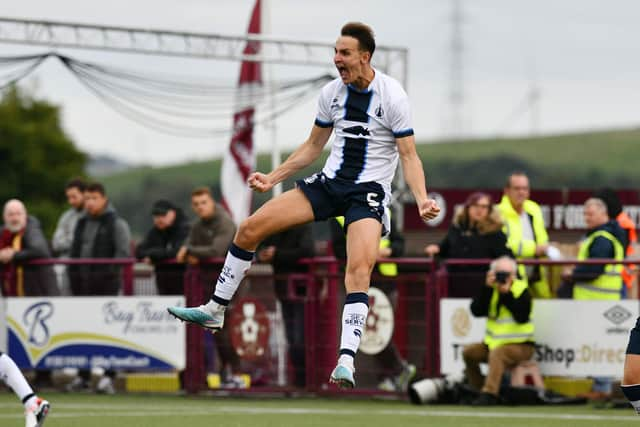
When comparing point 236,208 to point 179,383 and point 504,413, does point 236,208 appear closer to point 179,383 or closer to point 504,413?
point 179,383

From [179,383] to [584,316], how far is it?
169 inches

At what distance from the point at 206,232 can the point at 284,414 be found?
3005mm

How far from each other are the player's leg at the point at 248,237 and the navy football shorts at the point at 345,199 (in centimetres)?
7

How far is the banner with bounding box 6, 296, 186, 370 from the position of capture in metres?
14.5

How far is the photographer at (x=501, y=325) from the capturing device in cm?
1288

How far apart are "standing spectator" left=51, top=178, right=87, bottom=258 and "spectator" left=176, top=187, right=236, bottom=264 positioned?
1.90 meters

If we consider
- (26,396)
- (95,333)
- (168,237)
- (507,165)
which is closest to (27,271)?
(95,333)

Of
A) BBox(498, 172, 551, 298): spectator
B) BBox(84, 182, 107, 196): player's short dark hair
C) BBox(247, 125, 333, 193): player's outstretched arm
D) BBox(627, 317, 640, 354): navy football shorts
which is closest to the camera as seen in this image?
BBox(627, 317, 640, 354): navy football shorts

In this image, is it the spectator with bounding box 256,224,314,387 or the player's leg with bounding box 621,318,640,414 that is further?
the spectator with bounding box 256,224,314,387

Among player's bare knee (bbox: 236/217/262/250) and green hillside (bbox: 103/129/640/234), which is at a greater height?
green hillside (bbox: 103/129/640/234)

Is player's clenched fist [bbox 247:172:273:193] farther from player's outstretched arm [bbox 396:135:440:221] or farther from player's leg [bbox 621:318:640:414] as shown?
player's leg [bbox 621:318:640:414]

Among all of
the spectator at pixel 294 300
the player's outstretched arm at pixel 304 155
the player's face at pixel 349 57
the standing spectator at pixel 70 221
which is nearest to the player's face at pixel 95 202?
the standing spectator at pixel 70 221

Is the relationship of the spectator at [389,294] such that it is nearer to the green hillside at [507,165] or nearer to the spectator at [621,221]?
the spectator at [621,221]

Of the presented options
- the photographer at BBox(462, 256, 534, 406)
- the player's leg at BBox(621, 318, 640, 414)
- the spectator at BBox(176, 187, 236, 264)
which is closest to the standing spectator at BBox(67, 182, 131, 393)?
the spectator at BBox(176, 187, 236, 264)
